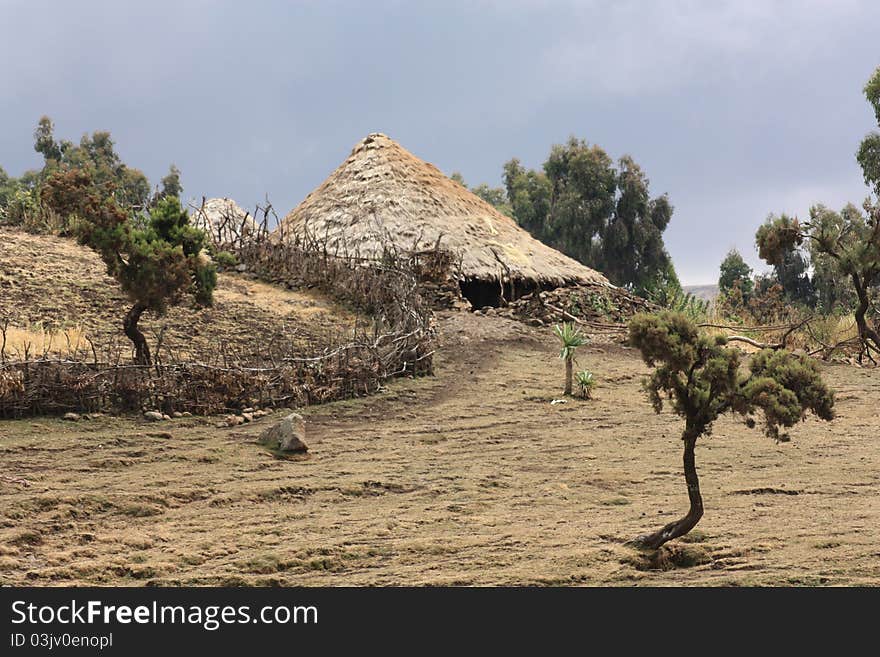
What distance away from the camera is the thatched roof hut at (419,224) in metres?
19.2

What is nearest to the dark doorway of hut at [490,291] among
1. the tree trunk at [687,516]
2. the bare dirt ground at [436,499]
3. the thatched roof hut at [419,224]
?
the thatched roof hut at [419,224]

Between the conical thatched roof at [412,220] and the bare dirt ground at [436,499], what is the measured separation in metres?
7.54

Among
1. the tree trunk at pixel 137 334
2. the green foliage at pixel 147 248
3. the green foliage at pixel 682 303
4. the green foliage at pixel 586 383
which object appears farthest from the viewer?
the green foliage at pixel 682 303

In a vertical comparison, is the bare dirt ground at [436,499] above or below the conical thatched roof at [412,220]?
below

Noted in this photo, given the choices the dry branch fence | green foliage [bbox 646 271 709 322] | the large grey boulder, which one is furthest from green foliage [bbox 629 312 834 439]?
green foliage [bbox 646 271 709 322]

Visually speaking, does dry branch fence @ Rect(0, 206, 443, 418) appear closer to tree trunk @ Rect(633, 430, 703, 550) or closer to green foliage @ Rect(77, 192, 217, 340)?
green foliage @ Rect(77, 192, 217, 340)

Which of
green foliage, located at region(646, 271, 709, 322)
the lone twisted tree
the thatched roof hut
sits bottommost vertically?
the lone twisted tree

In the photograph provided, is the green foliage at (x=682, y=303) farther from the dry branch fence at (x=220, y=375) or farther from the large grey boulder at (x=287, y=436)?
the large grey boulder at (x=287, y=436)

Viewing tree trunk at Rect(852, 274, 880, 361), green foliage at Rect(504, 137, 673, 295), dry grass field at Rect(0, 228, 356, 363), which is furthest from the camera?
green foliage at Rect(504, 137, 673, 295)

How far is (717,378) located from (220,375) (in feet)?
19.9

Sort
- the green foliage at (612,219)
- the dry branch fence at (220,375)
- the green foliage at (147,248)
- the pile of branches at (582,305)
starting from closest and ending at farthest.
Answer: the dry branch fence at (220,375), the green foliage at (147,248), the pile of branches at (582,305), the green foliage at (612,219)

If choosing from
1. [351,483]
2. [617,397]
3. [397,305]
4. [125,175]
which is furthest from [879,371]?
[125,175]

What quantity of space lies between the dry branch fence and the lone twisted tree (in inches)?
223

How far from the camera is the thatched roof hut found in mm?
19203
